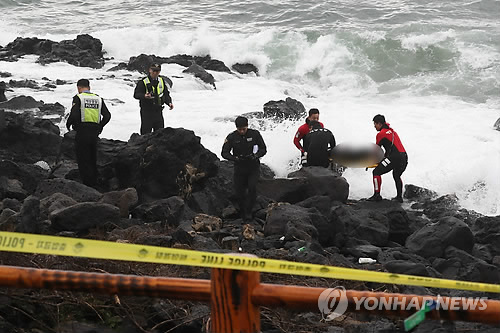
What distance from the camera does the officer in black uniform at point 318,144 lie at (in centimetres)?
1100

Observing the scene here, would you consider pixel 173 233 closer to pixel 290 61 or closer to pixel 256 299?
pixel 256 299

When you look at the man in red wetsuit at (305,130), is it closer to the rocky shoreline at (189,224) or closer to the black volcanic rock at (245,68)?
the rocky shoreline at (189,224)

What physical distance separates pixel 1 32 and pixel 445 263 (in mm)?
29564

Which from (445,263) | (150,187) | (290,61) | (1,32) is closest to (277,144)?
(150,187)

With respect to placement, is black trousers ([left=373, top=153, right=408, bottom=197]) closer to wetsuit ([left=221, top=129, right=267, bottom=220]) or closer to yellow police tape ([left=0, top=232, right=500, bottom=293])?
wetsuit ([left=221, top=129, right=267, bottom=220])

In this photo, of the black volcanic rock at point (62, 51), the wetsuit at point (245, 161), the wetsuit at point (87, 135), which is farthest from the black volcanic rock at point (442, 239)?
the black volcanic rock at point (62, 51)

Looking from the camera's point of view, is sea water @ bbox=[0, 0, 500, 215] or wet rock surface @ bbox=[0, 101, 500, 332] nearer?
wet rock surface @ bbox=[0, 101, 500, 332]

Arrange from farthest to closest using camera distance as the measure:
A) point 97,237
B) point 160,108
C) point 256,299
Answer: point 160,108 → point 97,237 → point 256,299

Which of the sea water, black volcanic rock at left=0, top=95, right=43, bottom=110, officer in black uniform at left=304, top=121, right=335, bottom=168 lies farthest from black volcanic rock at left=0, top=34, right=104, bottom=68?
officer in black uniform at left=304, top=121, right=335, bottom=168

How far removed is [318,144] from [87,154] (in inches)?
139

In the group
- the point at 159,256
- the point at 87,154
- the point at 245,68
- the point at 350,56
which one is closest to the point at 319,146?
the point at 87,154

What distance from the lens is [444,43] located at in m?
29.1

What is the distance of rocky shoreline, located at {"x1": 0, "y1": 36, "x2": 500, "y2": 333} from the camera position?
453 centimetres

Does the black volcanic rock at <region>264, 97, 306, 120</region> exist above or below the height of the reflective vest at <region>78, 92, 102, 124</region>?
below
